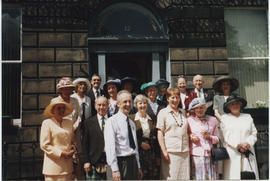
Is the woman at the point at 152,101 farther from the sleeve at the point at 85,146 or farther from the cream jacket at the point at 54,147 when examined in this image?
the cream jacket at the point at 54,147

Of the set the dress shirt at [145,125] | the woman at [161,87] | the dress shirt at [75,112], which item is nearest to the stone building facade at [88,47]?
the woman at [161,87]

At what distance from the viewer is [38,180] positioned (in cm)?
688

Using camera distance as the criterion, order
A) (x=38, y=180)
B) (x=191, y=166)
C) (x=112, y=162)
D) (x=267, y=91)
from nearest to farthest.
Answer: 1. (x=112, y=162)
2. (x=191, y=166)
3. (x=38, y=180)
4. (x=267, y=91)

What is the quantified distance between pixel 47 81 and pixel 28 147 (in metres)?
1.70

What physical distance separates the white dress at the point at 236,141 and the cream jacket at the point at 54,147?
2.61m

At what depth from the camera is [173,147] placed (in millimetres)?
4539

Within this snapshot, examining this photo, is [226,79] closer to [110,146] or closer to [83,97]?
[83,97]

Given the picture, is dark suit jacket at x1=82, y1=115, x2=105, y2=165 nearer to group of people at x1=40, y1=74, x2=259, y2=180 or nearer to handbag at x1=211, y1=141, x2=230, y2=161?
group of people at x1=40, y1=74, x2=259, y2=180

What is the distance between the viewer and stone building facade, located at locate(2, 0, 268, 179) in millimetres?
7117

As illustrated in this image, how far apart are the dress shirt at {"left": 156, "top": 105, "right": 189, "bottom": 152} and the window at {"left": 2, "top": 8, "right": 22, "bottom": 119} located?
438 cm

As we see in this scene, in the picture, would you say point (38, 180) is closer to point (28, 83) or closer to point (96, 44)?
point (28, 83)

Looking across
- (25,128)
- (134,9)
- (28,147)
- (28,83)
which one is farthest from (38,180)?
(134,9)

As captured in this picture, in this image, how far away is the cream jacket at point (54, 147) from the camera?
4250 mm

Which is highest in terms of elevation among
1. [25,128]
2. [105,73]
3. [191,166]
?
[105,73]
